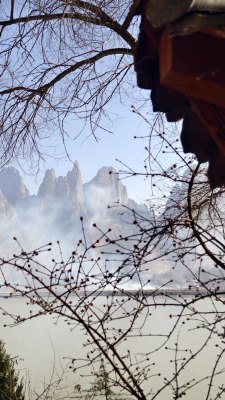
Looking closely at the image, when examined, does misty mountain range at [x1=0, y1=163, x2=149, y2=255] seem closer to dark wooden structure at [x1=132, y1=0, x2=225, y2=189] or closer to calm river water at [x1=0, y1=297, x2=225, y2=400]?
calm river water at [x1=0, y1=297, x2=225, y2=400]

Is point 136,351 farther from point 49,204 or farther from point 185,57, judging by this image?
point 49,204

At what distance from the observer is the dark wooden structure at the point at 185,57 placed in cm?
120

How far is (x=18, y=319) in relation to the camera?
3197 millimetres

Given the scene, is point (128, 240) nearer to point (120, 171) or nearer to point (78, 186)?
point (120, 171)

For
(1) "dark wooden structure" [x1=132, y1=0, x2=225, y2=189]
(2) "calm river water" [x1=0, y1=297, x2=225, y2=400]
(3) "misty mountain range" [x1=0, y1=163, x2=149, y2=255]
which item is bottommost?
(1) "dark wooden structure" [x1=132, y1=0, x2=225, y2=189]

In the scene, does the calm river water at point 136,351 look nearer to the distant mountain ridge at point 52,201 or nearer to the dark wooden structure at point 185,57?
the dark wooden structure at point 185,57

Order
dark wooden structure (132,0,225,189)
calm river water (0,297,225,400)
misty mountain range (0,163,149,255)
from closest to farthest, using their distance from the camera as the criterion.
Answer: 1. dark wooden structure (132,0,225,189)
2. calm river water (0,297,225,400)
3. misty mountain range (0,163,149,255)

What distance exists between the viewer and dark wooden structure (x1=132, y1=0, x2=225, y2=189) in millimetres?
1202

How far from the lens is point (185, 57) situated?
54.8 inches

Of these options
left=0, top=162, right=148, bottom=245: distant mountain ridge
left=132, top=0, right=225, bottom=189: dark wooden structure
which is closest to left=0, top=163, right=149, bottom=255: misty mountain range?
left=0, top=162, right=148, bottom=245: distant mountain ridge

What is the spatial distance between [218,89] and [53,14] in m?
3.08

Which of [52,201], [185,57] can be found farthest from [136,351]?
[52,201]

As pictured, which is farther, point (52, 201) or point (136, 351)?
point (52, 201)

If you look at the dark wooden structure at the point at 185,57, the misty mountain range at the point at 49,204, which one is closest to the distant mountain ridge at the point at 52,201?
the misty mountain range at the point at 49,204
